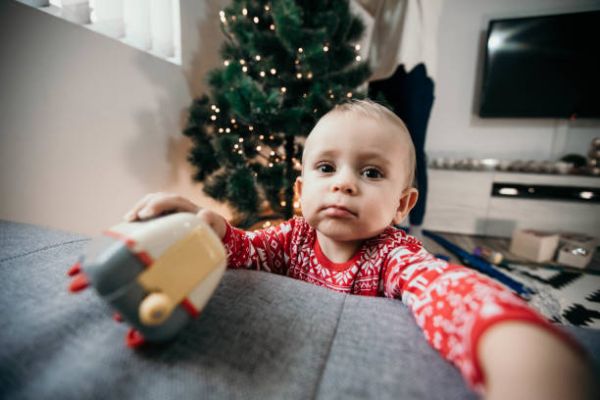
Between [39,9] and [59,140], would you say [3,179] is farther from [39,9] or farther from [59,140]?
[39,9]

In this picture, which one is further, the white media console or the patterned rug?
the white media console

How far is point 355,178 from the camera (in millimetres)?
462

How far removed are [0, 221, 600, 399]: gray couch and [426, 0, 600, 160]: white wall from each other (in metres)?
2.69

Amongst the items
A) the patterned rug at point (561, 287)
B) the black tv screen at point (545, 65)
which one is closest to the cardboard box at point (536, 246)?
the patterned rug at point (561, 287)

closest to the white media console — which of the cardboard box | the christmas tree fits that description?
the cardboard box

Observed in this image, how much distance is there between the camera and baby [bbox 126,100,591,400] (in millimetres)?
183

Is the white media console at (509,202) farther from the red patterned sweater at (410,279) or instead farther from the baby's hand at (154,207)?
the baby's hand at (154,207)

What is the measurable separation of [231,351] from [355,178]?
0.32 meters

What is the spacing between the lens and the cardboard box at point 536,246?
1.60 meters

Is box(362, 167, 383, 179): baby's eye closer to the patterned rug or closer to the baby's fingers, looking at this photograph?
the baby's fingers

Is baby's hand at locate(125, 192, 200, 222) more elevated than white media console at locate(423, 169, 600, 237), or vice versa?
baby's hand at locate(125, 192, 200, 222)

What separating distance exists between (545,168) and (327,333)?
2.53 meters

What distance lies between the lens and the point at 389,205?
479 millimetres

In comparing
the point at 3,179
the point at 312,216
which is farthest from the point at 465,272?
the point at 3,179
